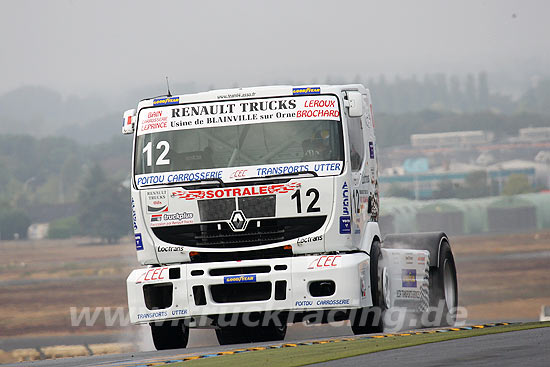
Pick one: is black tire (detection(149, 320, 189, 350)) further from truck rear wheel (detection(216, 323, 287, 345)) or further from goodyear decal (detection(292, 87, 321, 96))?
goodyear decal (detection(292, 87, 321, 96))

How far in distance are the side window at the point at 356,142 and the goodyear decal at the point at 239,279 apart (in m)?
1.70

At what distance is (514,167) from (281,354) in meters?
137

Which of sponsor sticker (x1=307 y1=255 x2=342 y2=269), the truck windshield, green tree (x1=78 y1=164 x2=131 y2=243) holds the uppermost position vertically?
the truck windshield

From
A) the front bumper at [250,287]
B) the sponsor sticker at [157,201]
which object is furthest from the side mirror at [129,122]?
the front bumper at [250,287]

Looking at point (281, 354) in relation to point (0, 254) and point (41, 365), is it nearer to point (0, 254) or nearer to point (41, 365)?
point (41, 365)

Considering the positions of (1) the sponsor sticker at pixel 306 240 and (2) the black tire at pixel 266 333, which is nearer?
(1) the sponsor sticker at pixel 306 240

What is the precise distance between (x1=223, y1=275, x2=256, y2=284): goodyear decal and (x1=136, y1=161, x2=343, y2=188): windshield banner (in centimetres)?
109

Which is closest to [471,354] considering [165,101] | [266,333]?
[165,101]

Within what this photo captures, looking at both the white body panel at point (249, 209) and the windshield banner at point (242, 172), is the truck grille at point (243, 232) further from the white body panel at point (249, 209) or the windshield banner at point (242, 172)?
the windshield banner at point (242, 172)

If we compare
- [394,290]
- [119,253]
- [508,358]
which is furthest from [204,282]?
[119,253]

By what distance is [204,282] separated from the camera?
12.0m

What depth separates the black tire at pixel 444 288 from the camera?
1533cm

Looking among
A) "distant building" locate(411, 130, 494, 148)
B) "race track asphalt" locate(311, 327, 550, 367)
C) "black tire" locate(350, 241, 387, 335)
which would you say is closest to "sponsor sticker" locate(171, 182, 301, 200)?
"black tire" locate(350, 241, 387, 335)

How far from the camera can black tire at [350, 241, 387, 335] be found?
12.5 meters
